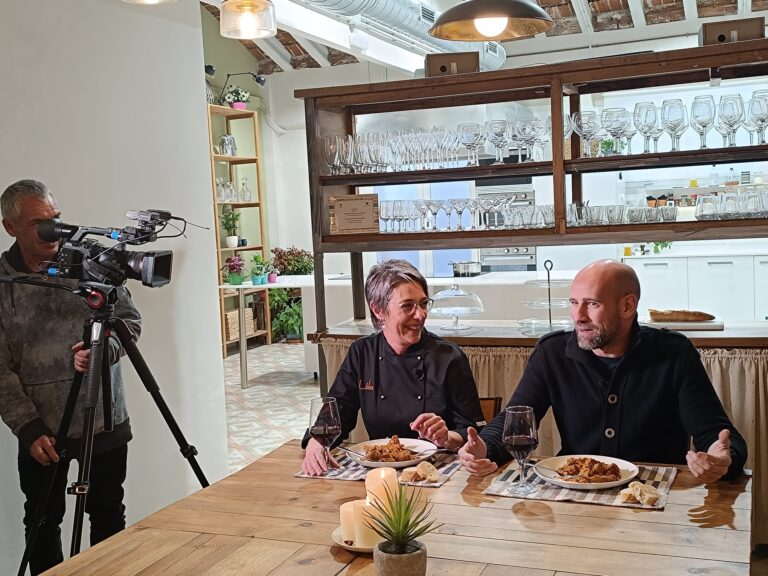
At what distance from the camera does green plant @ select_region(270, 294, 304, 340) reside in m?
10.0

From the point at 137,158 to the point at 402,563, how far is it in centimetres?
280

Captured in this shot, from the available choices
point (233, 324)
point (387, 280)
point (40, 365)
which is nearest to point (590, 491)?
point (387, 280)

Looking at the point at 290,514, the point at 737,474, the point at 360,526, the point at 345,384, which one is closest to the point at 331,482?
the point at 290,514

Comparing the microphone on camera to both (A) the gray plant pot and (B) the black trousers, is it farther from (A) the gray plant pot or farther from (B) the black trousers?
(A) the gray plant pot

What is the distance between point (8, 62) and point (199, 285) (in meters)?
1.35

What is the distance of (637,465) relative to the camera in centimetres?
208

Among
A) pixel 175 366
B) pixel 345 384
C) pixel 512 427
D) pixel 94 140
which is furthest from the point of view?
pixel 175 366

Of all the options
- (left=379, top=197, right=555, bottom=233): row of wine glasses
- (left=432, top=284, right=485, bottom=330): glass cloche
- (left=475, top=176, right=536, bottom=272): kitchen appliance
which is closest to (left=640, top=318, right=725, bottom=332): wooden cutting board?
(left=379, top=197, right=555, bottom=233): row of wine glasses

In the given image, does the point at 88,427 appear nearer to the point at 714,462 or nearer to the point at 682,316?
the point at 714,462

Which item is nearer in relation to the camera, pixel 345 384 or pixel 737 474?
pixel 737 474

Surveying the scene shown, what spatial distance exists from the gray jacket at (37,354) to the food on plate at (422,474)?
1.27 meters

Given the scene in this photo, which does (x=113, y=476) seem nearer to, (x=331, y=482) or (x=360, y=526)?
(x=331, y=482)

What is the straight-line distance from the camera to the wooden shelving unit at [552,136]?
3420 mm

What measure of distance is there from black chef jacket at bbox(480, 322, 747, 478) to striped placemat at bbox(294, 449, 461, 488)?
0.13m
